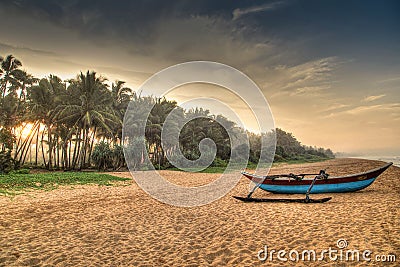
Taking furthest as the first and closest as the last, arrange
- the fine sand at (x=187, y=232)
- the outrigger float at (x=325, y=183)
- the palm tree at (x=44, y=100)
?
1. the palm tree at (x=44, y=100)
2. the outrigger float at (x=325, y=183)
3. the fine sand at (x=187, y=232)

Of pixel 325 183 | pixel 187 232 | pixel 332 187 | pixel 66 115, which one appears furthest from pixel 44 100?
pixel 332 187

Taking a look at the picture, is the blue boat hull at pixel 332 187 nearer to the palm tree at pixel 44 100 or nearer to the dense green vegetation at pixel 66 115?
the dense green vegetation at pixel 66 115

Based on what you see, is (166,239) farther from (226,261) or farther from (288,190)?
(288,190)

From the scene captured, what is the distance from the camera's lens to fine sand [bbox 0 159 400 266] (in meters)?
4.89

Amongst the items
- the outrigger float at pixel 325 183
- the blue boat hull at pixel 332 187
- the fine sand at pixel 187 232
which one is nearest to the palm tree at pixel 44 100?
the fine sand at pixel 187 232

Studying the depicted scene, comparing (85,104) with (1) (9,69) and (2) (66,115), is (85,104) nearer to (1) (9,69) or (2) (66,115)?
(2) (66,115)

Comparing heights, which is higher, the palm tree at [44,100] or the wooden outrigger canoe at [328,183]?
the palm tree at [44,100]

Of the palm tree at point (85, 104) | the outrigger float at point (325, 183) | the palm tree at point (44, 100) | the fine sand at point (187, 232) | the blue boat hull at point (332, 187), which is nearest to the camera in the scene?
the fine sand at point (187, 232)

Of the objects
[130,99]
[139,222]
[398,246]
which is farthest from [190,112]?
[398,246]

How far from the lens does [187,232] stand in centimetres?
657

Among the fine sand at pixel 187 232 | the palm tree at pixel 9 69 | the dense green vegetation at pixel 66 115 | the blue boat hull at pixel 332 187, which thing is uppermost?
the palm tree at pixel 9 69

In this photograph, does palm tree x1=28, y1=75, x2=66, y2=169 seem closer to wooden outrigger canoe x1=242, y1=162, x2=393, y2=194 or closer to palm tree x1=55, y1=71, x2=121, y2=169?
palm tree x1=55, y1=71, x2=121, y2=169

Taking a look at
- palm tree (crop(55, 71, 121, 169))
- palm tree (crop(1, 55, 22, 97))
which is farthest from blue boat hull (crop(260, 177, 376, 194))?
palm tree (crop(1, 55, 22, 97))

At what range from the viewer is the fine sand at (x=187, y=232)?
4891 mm
